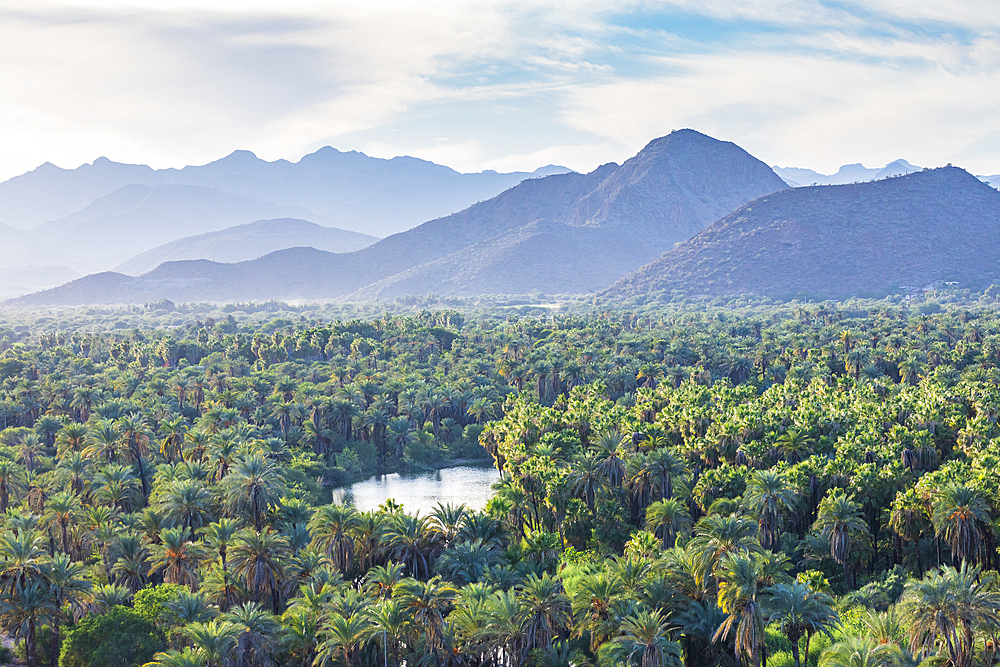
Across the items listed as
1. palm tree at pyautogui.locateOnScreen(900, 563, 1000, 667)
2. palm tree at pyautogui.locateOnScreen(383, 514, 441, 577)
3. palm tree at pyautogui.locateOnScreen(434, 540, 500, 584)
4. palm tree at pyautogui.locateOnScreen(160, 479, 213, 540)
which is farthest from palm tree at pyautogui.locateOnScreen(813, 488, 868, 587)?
palm tree at pyautogui.locateOnScreen(160, 479, 213, 540)

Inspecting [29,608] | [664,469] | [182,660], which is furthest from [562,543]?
[29,608]

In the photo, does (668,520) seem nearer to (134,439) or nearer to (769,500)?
(769,500)

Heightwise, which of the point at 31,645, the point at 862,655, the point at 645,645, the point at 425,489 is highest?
the point at 862,655

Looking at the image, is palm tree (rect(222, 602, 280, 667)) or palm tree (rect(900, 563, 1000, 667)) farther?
palm tree (rect(222, 602, 280, 667))

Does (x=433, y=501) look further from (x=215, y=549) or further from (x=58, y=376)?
(x=58, y=376)

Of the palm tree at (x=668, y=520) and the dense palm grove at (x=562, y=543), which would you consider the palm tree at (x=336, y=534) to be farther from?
the palm tree at (x=668, y=520)

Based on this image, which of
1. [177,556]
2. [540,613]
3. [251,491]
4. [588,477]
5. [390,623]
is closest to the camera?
[390,623]

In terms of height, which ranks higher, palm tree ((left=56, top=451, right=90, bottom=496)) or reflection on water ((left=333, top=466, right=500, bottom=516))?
palm tree ((left=56, top=451, right=90, bottom=496))

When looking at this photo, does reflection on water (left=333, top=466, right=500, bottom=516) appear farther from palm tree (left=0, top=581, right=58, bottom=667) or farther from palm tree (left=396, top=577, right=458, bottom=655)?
palm tree (left=396, top=577, right=458, bottom=655)
